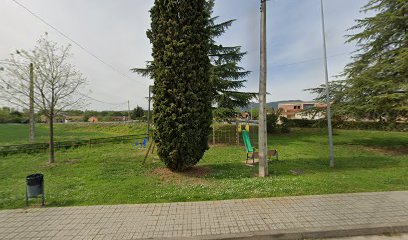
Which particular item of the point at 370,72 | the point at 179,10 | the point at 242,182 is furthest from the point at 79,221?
the point at 370,72

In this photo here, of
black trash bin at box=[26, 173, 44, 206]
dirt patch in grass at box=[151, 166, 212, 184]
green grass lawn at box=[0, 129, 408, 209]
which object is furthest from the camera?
dirt patch in grass at box=[151, 166, 212, 184]

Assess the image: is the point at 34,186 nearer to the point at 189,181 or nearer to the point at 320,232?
the point at 189,181

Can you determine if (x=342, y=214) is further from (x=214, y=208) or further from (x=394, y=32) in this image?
(x=394, y=32)

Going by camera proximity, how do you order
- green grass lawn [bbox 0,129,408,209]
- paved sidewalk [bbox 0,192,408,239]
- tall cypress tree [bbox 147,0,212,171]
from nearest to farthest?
paved sidewalk [bbox 0,192,408,239] < green grass lawn [bbox 0,129,408,209] < tall cypress tree [bbox 147,0,212,171]

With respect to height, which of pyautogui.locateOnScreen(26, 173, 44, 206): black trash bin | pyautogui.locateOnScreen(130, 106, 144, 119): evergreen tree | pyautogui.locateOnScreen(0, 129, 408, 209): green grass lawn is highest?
pyautogui.locateOnScreen(130, 106, 144, 119): evergreen tree

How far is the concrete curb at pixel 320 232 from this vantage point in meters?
3.58

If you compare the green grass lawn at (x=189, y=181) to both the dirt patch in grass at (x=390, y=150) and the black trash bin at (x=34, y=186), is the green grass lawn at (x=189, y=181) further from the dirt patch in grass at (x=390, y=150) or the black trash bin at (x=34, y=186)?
the dirt patch in grass at (x=390, y=150)

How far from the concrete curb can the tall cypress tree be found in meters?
3.79

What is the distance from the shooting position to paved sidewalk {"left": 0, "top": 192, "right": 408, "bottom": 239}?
12.2ft

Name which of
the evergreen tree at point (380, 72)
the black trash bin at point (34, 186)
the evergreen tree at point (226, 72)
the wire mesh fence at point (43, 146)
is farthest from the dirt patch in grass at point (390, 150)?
the wire mesh fence at point (43, 146)

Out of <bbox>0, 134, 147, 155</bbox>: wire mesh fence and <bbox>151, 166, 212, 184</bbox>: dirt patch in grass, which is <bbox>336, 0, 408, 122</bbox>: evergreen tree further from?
<bbox>0, 134, 147, 155</bbox>: wire mesh fence

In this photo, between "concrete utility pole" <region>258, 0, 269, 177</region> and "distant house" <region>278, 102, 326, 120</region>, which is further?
"distant house" <region>278, 102, 326, 120</region>

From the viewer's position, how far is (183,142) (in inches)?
274

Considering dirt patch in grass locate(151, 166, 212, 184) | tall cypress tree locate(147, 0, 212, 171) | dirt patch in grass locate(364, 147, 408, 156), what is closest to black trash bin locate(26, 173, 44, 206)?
dirt patch in grass locate(151, 166, 212, 184)
